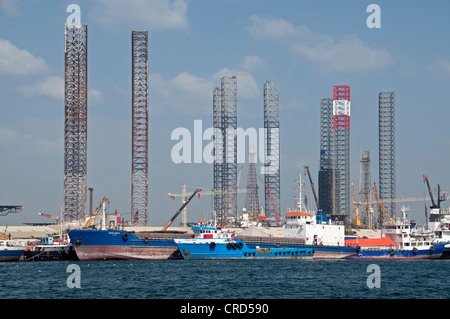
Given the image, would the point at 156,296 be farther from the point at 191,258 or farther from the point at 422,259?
the point at 422,259

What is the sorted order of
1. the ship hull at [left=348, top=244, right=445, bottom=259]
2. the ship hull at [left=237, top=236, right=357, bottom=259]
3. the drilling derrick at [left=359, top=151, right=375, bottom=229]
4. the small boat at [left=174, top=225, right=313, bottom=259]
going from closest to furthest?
the small boat at [left=174, top=225, right=313, bottom=259] → the ship hull at [left=237, top=236, right=357, bottom=259] → the ship hull at [left=348, top=244, right=445, bottom=259] → the drilling derrick at [left=359, top=151, right=375, bottom=229]

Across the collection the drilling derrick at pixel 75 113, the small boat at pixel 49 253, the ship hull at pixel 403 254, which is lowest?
the ship hull at pixel 403 254

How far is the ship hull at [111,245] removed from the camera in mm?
65875

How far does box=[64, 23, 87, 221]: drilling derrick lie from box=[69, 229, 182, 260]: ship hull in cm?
3078

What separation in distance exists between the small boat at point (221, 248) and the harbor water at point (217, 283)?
11.5 metres

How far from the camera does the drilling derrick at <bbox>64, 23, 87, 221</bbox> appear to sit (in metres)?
93.1

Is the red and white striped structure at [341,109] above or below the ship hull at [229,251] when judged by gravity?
above

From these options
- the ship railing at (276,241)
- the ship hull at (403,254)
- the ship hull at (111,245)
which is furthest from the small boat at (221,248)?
the ship hull at (403,254)

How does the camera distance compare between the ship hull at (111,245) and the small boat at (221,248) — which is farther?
the small boat at (221,248)

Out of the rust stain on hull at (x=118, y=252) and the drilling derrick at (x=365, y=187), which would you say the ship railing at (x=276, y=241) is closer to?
the rust stain on hull at (x=118, y=252)

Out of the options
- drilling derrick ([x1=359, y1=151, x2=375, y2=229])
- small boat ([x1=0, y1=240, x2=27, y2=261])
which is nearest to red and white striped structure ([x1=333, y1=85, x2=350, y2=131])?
drilling derrick ([x1=359, y1=151, x2=375, y2=229])

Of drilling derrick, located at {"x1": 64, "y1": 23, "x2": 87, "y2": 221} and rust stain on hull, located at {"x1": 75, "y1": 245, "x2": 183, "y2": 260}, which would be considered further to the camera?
drilling derrick, located at {"x1": 64, "y1": 23, "x2": 87, "y2": 221}

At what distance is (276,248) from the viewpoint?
72938mm

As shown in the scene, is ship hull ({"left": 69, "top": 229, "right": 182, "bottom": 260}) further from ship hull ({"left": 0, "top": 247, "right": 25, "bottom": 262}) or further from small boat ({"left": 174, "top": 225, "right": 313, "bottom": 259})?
ship hull ({"left": 0, "top": 247, "right": 25, "bottom": 262})
